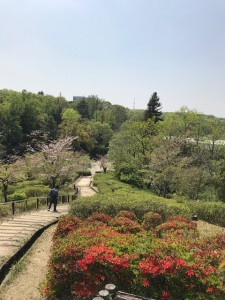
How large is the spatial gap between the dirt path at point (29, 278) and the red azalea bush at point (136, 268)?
66cm

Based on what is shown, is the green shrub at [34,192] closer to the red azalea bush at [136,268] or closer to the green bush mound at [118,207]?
the green bush mound at [118,207]

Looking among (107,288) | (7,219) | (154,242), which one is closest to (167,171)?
(7,219)

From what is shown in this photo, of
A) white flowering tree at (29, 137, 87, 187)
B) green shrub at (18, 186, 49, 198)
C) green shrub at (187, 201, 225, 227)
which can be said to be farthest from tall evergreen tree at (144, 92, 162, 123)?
green shrub at (187, 201, 225, 227)

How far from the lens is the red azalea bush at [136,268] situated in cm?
572

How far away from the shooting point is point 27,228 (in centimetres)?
1148

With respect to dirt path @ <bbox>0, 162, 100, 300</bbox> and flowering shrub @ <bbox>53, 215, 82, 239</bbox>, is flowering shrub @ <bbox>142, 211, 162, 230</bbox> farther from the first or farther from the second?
dirt path @ <bbox>0, 162, 100, 300</bbox>

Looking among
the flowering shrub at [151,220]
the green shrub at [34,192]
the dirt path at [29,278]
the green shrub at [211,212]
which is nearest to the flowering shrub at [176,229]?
the flowering shrub at [151,220]

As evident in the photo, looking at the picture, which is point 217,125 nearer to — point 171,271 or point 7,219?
point 7,219

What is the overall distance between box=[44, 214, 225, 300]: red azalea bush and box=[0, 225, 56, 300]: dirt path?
661 millimetres

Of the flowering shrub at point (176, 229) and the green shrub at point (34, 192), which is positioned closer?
the flowering shrub at point (176, 229)

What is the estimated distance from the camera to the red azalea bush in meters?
5.72

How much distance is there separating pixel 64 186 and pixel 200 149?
2313 cm

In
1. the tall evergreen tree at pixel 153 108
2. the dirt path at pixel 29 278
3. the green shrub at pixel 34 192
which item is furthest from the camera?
the tall evergreen tree at pixel 153 108

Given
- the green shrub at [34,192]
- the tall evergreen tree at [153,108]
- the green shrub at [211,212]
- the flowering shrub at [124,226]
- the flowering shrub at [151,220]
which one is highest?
the tall evergreen tree at [153,108]
